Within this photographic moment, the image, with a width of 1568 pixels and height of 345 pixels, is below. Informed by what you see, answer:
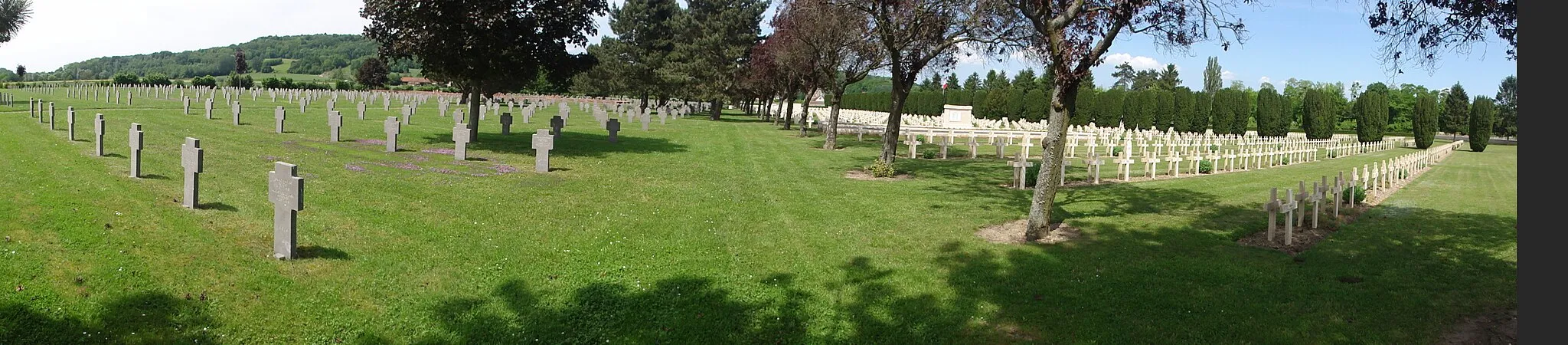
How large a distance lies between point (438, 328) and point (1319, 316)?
6.44m

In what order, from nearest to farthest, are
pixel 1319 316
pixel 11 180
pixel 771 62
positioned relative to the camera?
pixel 1319 316 < pixel 11 180 < pixel 771 62

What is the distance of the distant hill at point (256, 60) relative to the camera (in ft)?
309

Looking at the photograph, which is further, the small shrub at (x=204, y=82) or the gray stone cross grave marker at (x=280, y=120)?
the small shrub at (x=204, y=82)

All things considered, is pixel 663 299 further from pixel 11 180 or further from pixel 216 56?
pixel 216 56

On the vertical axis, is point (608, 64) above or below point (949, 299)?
above

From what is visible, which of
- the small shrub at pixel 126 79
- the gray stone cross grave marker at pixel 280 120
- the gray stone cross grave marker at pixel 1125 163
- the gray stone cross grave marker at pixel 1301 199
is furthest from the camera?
the small shrub at pixel 126 79

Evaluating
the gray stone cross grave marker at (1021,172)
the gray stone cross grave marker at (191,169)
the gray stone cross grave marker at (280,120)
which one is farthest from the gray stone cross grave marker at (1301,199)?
the gray stone cross grave marker at (280,120)

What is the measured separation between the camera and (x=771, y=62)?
124 feet

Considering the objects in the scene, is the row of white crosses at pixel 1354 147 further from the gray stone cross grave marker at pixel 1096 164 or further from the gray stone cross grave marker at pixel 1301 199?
the gray stone cross grave marker at pixel 1301 199

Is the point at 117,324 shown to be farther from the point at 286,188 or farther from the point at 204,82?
the point at 204,82

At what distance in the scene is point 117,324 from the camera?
589 cm

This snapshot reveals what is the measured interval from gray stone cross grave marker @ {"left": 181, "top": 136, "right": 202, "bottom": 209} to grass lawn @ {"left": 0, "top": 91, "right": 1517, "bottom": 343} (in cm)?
16

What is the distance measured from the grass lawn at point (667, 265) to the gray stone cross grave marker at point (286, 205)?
239 mm

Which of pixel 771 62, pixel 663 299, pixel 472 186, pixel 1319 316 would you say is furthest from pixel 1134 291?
pixel 771 62
